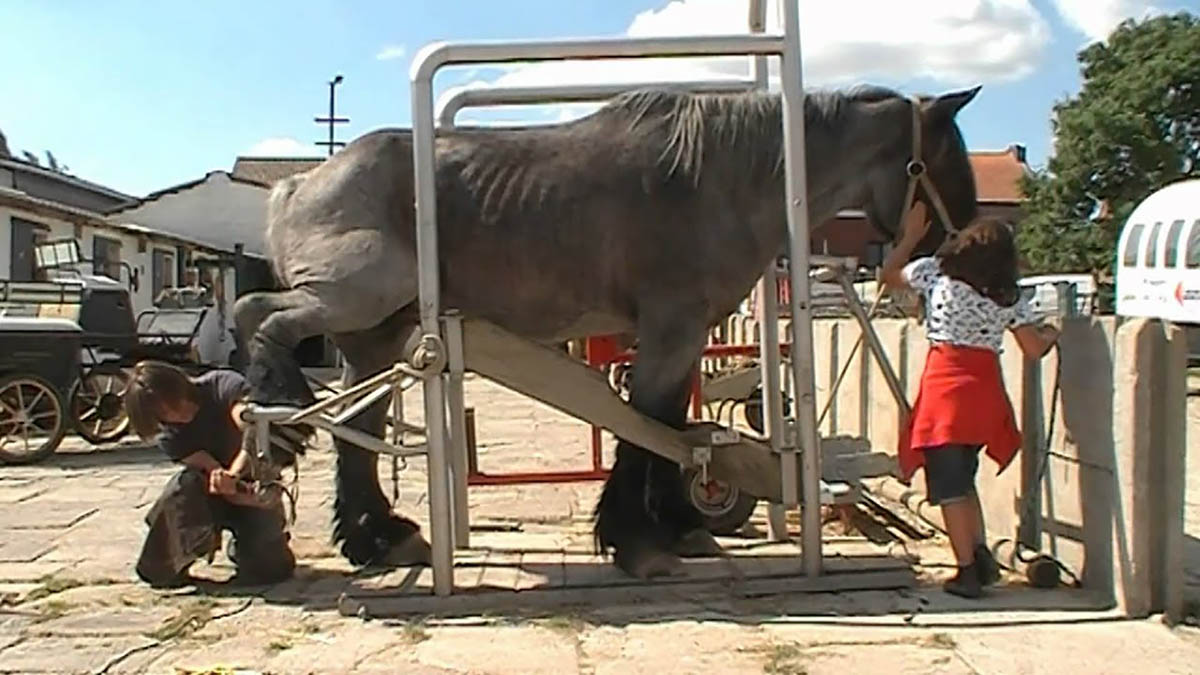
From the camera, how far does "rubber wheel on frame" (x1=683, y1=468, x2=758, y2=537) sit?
5691 millimetres

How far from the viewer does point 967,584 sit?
5.21 meters

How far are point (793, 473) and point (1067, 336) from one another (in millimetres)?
Result: 1179

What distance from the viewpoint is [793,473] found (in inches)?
217

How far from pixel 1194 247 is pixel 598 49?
19.6 m

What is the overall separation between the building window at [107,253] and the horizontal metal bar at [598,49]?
52.7 feet

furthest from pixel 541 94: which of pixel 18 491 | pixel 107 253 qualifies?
pixel 107 253

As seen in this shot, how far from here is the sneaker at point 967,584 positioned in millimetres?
5191

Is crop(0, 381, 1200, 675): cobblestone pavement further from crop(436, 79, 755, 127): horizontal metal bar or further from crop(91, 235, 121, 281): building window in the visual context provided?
crop(91, 235, 121, 281): building window

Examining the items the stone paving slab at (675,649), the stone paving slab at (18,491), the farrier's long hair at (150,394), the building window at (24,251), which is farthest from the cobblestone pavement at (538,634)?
the building window at (24,251)

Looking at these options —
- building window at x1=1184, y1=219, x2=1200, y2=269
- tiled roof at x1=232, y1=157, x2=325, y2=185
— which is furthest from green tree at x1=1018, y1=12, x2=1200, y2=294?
tiled roof at x1=232, y1=157, x2=325, y2=185

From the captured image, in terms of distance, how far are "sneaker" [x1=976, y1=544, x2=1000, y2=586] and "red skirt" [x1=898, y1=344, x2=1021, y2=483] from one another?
0.35 m

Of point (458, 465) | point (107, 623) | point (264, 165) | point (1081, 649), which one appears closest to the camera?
point (1081, 649)

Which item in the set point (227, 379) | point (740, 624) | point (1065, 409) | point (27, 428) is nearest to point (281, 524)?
point (227, 379)

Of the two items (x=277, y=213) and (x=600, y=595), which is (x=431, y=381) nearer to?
A: (x=600, y=595)
